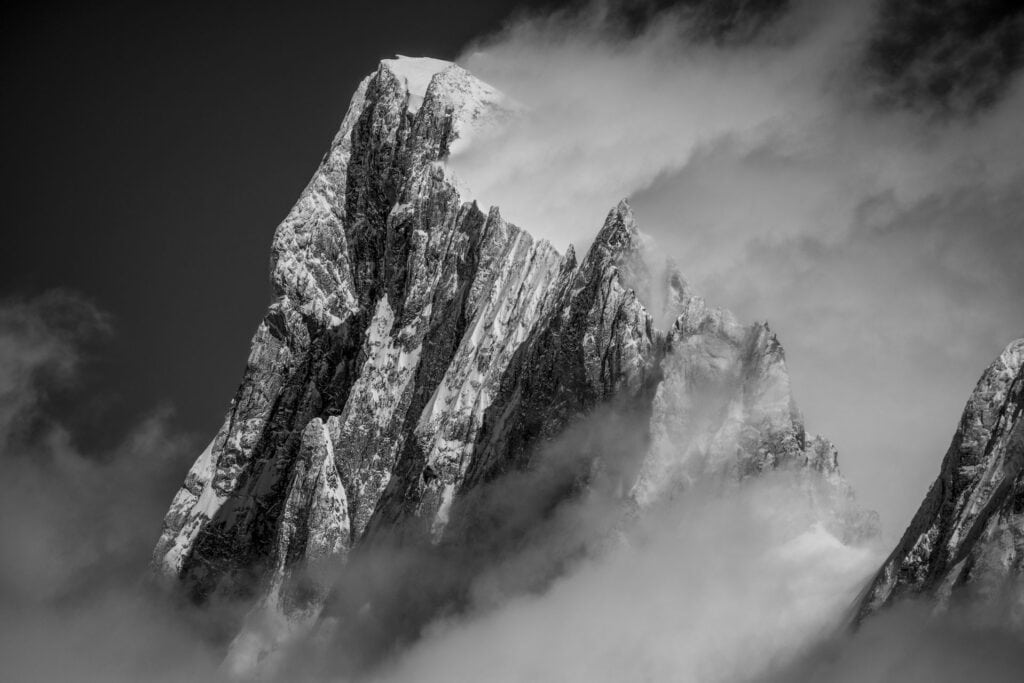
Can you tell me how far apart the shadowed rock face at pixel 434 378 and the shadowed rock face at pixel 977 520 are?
2445 centimetres

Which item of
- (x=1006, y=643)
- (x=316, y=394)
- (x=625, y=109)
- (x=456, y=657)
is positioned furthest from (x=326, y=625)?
(x=1006, y=643)

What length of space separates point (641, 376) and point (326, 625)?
50865mm

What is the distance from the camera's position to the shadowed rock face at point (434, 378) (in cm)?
10956

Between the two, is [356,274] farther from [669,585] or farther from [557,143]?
[669,585]

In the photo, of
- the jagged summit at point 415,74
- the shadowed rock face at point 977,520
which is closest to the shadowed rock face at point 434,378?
the jagged summit at point 415,74

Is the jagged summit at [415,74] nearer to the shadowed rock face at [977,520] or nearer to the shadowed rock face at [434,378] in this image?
the shadowed rock face at [434,378]

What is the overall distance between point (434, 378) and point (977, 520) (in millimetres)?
92296

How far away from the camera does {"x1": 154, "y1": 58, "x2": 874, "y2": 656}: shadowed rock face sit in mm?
109562

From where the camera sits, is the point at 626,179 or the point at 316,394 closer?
the point at 626,179

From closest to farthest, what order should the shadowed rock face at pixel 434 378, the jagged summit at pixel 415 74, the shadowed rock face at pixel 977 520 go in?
1. the shadowed rock face at pixel 977 520
2. the shadowed rock face at pixel 434 378
3. the jagged summit at pixel 415 74

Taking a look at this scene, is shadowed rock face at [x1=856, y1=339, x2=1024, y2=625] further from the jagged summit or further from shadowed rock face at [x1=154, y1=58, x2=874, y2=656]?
the jagged summit

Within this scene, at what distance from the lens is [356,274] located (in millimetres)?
195625

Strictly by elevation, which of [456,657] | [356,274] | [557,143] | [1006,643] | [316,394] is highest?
[557,143]

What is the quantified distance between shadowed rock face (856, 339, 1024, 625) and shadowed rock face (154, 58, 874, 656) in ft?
80.2
